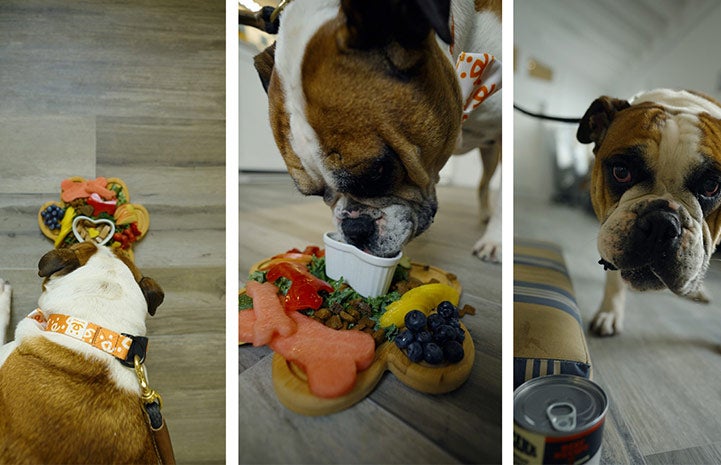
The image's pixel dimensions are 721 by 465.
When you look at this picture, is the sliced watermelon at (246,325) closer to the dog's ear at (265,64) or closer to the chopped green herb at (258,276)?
the chopped green herb at (258,276)

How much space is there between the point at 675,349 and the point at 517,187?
0.48m

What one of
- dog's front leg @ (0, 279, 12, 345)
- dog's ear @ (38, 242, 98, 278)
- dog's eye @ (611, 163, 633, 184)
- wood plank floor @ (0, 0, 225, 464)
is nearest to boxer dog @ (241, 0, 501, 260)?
dog's eye @ (611, 163, 633, 184)

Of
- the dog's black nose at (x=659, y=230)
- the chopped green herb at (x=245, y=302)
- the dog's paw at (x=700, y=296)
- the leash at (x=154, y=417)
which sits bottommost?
the leash at (x=154, y=417)

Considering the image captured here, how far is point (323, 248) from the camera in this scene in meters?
0.96

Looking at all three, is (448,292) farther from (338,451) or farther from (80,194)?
(80,194)

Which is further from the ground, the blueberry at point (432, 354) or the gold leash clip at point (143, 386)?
the blueberry at point (432, 354)

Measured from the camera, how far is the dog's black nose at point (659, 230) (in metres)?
0.79

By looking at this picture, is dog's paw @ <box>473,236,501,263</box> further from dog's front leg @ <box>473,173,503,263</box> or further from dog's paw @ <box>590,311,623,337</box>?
dog's paw @ <box>590,311,623,337</box>

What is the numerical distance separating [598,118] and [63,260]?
1145 mm

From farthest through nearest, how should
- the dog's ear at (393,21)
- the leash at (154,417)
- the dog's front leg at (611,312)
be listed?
the dog's front leg at (611,312)
the leash at (154,417)
the dog's ear at (393,21)

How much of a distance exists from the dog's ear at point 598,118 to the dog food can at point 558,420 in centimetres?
47

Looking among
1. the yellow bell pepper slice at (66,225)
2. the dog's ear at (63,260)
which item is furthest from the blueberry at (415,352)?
the yellow bell pepper slice at (66,225)

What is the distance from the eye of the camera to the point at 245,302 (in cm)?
89

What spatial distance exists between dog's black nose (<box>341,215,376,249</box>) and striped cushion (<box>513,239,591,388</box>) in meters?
0.35
